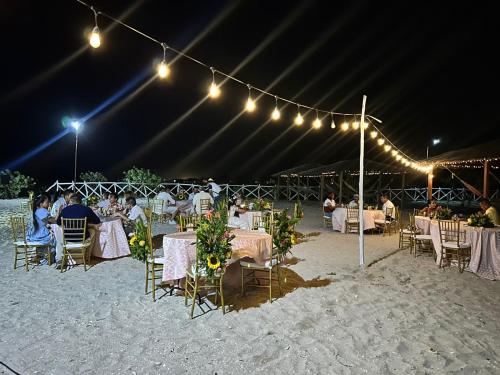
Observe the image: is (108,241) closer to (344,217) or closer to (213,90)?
(213,90)

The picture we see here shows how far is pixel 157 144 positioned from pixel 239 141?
32.0 ft

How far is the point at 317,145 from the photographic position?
3644cm

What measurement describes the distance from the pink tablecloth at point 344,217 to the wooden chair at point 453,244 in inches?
122

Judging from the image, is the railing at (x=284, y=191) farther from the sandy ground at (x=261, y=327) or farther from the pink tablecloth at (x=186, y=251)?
the pink tablecloth at (x=186, y=251)

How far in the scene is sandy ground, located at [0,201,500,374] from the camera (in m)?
3.14

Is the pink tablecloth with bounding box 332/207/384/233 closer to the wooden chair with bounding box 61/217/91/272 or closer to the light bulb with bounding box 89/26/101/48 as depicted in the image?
the wooden chair with bounding box 61/217/91/272

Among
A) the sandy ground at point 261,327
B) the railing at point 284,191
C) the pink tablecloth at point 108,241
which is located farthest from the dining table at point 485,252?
the railing at point 284,191

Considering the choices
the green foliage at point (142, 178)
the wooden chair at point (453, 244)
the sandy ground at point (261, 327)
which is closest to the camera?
the sandy ground at point (261, 327)

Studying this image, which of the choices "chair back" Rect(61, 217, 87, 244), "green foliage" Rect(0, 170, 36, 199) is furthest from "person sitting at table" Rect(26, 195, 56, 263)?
"green foliage" Rect(0, 170, 36, 199)

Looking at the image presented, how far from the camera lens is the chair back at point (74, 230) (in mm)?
6078

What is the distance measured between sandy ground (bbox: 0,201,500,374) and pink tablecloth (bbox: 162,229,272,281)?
1.38 feet

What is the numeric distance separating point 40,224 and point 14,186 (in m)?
15.7

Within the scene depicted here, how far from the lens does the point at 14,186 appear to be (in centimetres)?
1936

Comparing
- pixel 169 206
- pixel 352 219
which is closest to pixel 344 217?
pixel 352 219
